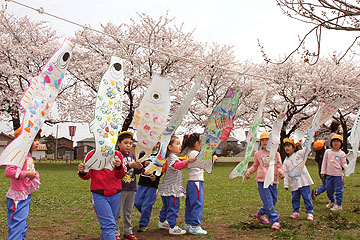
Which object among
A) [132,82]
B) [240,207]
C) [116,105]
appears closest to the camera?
[116,105]

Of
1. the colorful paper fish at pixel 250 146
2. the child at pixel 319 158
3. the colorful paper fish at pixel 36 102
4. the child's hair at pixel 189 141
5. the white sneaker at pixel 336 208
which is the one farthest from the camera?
the child at pixel 319 158

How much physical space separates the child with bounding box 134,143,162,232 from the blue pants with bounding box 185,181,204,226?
1.62 feet

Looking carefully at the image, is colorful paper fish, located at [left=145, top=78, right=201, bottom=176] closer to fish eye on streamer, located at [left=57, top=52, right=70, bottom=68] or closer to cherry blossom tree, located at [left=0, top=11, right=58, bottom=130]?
fish eye on streamer, located at [left=57, top=52, right=70, bottom=68]

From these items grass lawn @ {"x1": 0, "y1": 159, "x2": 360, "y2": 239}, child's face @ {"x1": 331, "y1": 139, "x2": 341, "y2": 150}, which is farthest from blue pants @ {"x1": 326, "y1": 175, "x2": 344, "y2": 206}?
child's face @ {"x1": 331, "y1": 139, "x2": 341, "y2": 150}

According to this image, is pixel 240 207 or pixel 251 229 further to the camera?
pixel 240 207

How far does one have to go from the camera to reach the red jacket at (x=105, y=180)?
4.05m

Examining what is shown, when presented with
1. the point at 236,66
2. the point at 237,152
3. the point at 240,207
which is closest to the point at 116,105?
the point at 240,207

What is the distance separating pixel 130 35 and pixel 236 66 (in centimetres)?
706

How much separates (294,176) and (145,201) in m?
2.58

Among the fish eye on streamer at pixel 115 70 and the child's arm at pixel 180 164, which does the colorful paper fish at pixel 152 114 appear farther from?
the child's arm at pixel 180 164

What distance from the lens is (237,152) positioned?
54.4 m

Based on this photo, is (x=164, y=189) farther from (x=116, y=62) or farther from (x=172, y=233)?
(x=116, y=62)

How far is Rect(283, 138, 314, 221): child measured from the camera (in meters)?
6.13

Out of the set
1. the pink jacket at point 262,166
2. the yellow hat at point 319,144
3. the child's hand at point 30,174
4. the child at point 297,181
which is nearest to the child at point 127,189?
the child's hand at point 30,174
